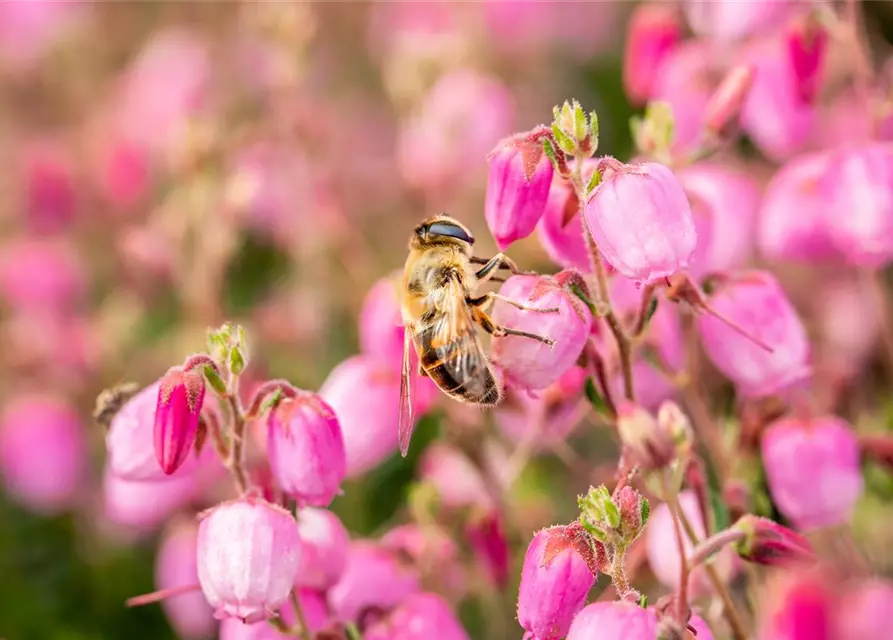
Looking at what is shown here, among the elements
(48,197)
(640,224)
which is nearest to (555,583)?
(640,224)

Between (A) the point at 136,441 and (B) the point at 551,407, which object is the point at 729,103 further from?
(A) the point at 136,441

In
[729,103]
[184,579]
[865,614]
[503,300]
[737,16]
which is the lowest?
[865,614]

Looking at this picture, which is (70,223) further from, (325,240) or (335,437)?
(335,437)

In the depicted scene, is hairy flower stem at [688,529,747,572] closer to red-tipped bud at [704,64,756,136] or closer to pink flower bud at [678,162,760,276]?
pink flower bud at [678,162,760,276]

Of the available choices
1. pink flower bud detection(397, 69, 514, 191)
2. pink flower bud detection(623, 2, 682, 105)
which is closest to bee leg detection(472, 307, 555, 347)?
pink flower bud detection(623, 2, 682, 105)

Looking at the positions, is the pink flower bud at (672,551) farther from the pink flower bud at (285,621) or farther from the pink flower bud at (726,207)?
the pink flower bud at (285,621)

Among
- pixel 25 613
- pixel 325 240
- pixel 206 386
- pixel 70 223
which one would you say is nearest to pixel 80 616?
pixel 25 613
